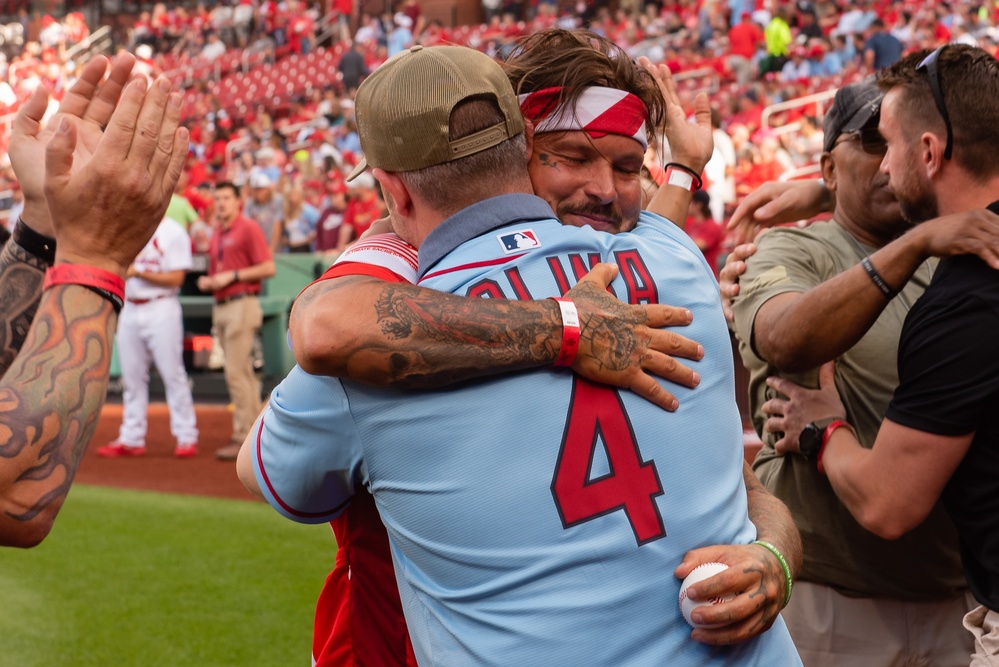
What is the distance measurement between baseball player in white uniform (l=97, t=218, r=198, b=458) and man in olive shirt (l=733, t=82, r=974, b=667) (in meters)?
7.14

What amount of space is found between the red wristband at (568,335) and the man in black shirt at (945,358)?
2.95ft

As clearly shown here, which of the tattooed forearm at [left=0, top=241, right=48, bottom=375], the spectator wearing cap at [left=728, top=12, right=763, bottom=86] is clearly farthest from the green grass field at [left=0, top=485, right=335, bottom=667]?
the spectator wearing cap at [left=728, top=12, right=763, bottom=86]

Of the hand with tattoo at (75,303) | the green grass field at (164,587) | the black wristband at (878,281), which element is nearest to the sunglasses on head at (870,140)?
the black wristband at (878,281)

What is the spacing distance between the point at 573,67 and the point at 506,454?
2.96 ft

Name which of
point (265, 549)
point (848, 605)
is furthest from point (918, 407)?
point (265, 549)

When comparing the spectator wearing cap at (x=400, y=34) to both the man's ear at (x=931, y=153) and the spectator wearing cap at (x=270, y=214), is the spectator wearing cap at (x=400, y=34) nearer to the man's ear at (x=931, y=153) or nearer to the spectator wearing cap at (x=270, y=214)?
the spectator wearing cap at (x=270, y=214)

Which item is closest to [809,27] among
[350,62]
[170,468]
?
[350,62]

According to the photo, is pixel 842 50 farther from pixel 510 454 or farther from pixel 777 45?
pixel 510 454

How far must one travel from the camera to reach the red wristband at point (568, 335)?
1540mm

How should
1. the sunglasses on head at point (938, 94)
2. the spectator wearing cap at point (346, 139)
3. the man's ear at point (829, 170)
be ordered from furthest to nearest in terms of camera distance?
the spectator wearing cap at point (346, 139), the man's ear at point (829, 170), the sunglasses on head at point (938, 94)

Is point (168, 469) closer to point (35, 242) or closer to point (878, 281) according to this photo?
point (35, 242)

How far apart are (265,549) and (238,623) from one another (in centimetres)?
131

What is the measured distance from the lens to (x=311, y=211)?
15.9m

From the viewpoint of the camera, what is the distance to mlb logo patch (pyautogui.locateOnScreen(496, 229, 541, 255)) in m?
1.62
